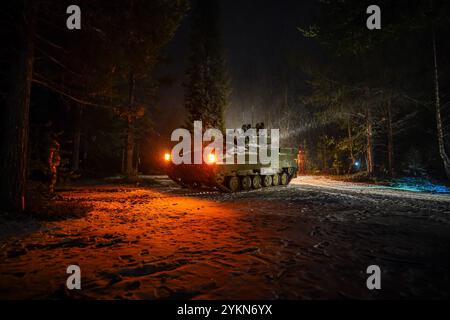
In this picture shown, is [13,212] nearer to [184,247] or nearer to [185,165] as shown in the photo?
[184,247]

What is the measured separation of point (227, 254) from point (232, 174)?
28.3 ft

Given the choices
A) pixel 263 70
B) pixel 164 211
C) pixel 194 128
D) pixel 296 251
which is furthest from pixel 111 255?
pixel 263 70

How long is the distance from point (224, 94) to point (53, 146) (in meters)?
21.4

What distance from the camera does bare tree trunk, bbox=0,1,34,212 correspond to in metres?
6.14

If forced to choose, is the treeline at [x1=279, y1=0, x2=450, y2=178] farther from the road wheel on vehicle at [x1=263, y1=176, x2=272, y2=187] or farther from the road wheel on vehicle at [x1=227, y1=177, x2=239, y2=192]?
the road wheel on vehicle at [x1=227, y1=177, x2=239, y2=192]

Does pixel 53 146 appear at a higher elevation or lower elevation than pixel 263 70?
lower

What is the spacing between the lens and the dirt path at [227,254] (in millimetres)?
2908

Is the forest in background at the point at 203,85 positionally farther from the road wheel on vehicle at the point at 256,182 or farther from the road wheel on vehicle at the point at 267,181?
the road wheel on vehicle at the point at 267,181

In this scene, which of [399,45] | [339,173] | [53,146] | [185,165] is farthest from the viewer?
[339,173]

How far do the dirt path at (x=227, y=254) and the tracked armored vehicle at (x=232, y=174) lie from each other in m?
5.03

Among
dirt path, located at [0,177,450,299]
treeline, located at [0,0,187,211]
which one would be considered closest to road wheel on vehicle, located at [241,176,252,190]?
dirt path, located at [0,177,450,299]

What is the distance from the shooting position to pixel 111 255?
13.1 feet

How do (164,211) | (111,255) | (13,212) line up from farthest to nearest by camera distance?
(164,211) → (13,212) → (111,255)

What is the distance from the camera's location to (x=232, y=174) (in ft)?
41.5
